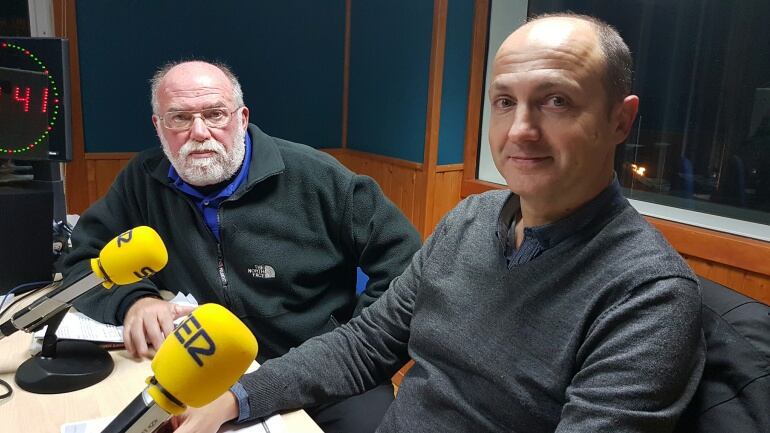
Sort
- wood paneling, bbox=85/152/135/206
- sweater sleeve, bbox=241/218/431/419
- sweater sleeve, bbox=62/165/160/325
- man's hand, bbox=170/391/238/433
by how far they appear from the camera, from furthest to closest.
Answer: wood paneling, bbox=85/152/135/206 < sweater sleeve, bbox=62/165/160/325 < sweater sleeve, bbox=241/218/431/419 < man's hand, bbox=170/391/238/433

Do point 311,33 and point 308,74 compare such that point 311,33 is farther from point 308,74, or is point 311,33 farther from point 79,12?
point 79,12

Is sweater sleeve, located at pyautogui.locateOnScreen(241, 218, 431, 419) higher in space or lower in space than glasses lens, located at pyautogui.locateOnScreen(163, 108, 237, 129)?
lower

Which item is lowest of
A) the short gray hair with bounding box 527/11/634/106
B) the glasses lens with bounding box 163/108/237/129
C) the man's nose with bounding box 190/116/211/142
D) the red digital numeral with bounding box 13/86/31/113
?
the man's nose with bounding box 190/116/211/142

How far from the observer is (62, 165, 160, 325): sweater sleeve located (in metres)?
1.35

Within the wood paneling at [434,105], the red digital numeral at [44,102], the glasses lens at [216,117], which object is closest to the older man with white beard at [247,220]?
the glasses lens at [216,117]

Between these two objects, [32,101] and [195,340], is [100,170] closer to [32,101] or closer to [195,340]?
[32,101]

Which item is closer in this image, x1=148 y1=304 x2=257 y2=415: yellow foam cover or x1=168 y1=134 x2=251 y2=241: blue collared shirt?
x1=148 y1=304 x2=257 y2=415: yellow foam cover

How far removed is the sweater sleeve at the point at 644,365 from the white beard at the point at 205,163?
112cm

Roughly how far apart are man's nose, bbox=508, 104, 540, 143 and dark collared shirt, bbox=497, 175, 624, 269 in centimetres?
14

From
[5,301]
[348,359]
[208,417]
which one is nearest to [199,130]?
[5,301]

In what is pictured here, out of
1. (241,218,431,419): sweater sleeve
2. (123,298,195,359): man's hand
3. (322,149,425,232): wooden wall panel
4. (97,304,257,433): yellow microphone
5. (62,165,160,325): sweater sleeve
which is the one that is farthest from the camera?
(322,149,425,232): wooden wall panel

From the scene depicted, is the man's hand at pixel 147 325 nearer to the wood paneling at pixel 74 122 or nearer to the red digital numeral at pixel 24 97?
the red digital numeral at pixel 24 97

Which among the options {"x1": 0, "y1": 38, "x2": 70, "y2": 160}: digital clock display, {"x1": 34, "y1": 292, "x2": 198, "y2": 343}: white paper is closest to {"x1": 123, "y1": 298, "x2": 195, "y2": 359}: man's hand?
{"x1": 34, "y1": 292, "x2": 198, "y2": 343}: white paper

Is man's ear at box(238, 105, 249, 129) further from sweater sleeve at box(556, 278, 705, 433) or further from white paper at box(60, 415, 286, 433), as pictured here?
sweater sleeve at box(556, 278, 705, 433)
